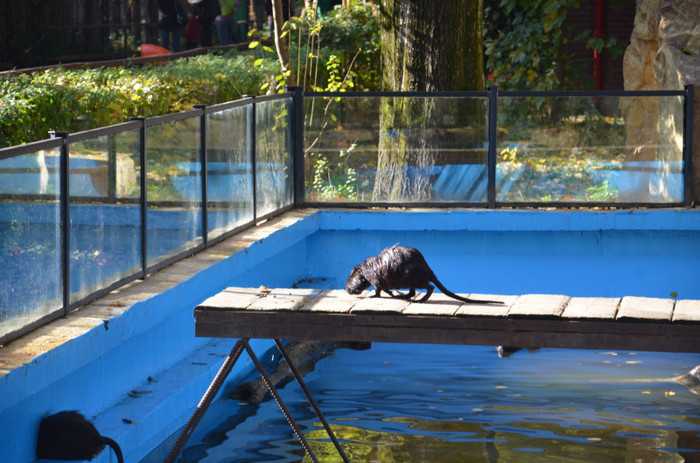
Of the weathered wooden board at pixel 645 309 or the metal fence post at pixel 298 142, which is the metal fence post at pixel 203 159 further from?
the weathered wooden board at pixel 645 309

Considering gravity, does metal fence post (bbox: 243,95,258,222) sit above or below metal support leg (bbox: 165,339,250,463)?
above

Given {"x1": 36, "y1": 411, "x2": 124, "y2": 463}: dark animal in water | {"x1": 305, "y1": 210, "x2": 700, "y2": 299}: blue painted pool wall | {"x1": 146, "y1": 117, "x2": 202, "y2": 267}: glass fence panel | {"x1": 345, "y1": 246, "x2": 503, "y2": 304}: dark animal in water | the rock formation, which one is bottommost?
{"x1": 36, "y1": 411, "x2": 124, "y2": 463}: dark animal in water

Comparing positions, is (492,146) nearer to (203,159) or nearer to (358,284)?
(203,159)

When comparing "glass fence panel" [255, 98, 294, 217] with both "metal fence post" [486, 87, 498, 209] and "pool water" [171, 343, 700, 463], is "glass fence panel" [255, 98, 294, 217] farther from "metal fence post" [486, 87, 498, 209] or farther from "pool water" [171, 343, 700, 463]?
"metal fence post" [486, 87, 498, 209]

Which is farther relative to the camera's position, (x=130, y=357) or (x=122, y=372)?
(x=130, y=357)

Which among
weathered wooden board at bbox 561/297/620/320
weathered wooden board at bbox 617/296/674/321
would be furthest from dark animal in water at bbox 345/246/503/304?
weathered wooden board at bbox 617/296/674/321

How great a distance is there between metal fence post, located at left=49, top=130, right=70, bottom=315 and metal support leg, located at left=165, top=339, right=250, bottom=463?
114 centimetres

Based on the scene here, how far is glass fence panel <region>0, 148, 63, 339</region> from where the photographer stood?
5.28 metres

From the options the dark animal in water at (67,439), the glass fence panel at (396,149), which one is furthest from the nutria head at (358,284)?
the glass fence panel at (396,149)

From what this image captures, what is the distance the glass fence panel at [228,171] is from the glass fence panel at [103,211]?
4.19 ft

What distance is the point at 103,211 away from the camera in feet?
20.9

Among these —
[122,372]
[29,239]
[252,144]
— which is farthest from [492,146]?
[29,239]

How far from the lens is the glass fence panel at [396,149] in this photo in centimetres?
1004

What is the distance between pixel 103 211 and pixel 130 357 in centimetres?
90
